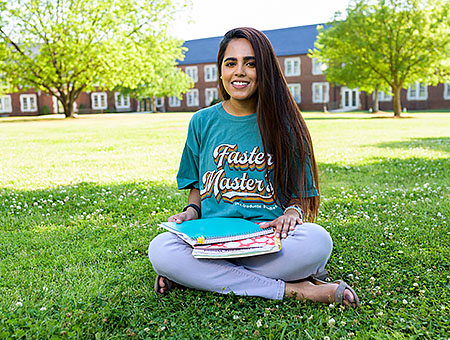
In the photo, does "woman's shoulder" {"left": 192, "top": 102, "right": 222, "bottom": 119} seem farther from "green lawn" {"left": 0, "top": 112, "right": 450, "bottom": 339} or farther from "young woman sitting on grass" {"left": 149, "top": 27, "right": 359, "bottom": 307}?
"green lawn" {"left": 0, "top": 112, "right": 450, "bottom": 339}

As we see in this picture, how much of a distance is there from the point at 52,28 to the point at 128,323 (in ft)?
99.8

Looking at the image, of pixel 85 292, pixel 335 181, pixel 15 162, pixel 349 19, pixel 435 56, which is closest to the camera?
pixel 85 292

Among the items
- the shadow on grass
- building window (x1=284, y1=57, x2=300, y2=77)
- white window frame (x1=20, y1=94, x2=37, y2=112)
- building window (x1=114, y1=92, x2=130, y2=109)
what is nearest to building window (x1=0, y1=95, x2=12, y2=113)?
white window frame (x1=20, y1=94, x2=37, y2=112)

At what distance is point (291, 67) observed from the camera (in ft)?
172

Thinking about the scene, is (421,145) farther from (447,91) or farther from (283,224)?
(447,91)

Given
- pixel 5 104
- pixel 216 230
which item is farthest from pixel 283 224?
pixel 5 104

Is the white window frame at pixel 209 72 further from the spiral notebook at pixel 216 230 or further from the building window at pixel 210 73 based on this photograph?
the spiral notebook at pixel 216 230

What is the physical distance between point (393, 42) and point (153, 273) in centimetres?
3023

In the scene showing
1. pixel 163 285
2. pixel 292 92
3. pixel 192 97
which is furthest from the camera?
pixel 192 97

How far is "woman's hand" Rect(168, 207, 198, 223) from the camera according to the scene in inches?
125

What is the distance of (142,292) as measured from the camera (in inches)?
121

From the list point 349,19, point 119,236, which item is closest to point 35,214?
point 119,236

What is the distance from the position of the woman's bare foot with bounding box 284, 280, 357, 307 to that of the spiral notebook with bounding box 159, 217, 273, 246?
15.8 inches

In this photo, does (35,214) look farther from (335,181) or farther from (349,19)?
(349,19)
